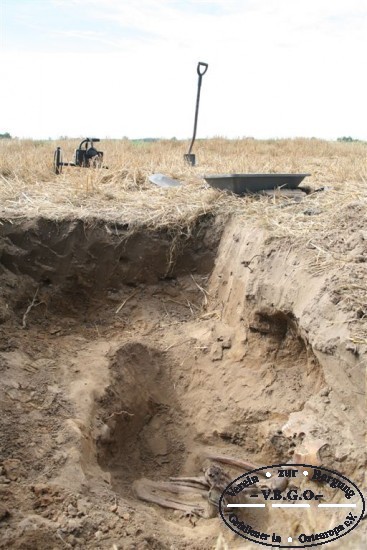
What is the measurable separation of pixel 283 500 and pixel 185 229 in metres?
2.92

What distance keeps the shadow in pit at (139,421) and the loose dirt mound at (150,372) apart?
0.03 feet

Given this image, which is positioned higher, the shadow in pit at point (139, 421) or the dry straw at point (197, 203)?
the dry straw at point (197, 203)

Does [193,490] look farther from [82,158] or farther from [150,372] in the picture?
[82,158]

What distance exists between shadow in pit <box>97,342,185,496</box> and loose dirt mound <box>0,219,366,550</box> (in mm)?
10

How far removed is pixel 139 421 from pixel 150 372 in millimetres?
448

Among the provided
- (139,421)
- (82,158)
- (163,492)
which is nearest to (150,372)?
(139,421)

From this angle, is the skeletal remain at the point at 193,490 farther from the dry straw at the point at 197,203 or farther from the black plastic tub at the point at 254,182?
the black plastic tub at the point at 254,182

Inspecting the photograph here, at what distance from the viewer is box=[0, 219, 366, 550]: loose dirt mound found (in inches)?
127

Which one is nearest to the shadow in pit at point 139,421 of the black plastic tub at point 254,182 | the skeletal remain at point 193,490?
the skeletal remain at point 193,490

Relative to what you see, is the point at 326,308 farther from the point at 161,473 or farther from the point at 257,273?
the point at 161,473

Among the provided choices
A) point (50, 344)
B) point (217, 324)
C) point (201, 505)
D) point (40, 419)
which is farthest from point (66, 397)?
point (217, 324)

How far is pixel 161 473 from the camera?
4.17m

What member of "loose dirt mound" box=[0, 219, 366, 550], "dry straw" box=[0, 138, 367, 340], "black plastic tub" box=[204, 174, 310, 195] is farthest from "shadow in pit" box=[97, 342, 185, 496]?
"black plastic tub" box=[204, 174, 310, 195]

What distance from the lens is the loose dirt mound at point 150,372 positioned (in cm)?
322
